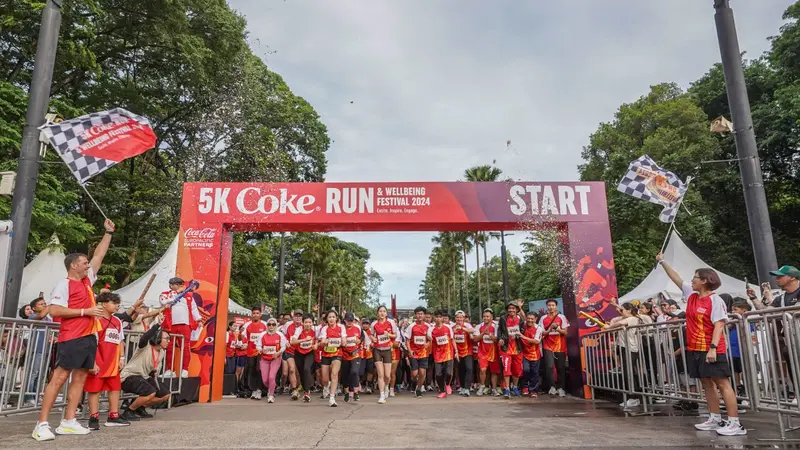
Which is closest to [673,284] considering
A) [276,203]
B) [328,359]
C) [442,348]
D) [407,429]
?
[442,348]

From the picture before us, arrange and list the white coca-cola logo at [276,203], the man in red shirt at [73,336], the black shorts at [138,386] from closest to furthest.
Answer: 1. the man in red shirt at [73,336]
2. the black shorts at [138,386]
3. the white coca-cola logo at [276,203]

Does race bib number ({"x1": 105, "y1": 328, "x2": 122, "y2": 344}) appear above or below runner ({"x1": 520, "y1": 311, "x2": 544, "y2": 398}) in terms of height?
above

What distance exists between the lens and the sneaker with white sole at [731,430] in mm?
5695

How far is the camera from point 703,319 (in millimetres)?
6125

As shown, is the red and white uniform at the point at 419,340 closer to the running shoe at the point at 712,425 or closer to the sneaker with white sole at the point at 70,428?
the running shoe at the point at 712,425

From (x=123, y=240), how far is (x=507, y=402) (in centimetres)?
1908

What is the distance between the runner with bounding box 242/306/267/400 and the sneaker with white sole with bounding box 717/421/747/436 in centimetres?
909

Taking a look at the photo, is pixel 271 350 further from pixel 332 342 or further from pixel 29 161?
pixel 29 161

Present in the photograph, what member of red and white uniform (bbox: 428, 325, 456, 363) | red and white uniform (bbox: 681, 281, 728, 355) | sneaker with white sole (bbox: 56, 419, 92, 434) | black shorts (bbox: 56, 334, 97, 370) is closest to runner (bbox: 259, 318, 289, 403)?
red and white uniform (bbox: 428, 325, 456, 363)

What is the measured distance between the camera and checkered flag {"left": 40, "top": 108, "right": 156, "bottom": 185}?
7.40 metres

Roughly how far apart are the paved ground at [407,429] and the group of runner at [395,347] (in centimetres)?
211

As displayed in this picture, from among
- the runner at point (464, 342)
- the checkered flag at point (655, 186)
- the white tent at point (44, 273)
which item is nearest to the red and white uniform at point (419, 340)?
the runner at point (464, 342)

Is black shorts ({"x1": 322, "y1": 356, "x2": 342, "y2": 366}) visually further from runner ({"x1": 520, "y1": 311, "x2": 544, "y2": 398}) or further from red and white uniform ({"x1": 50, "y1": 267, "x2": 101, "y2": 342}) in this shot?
red and white uniform ({"x1": 50, "y1": 267, "x2": 101, "y2": 342})

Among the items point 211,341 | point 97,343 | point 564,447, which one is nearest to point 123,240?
point 211,341
